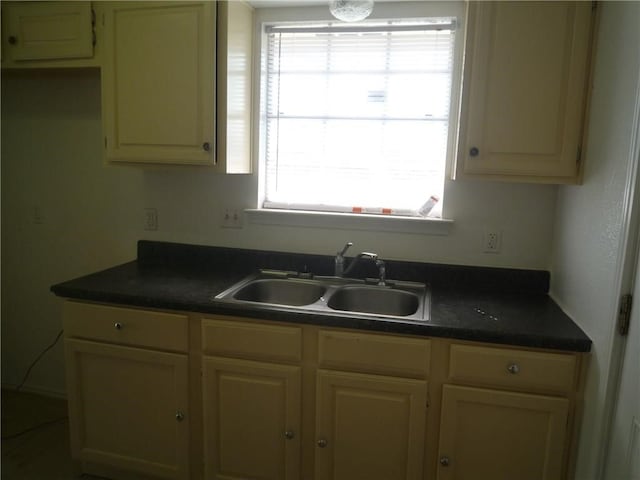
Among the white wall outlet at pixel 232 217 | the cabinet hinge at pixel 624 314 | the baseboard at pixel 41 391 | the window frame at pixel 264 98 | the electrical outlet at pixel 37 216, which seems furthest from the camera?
the baseboard at pixel 41 391

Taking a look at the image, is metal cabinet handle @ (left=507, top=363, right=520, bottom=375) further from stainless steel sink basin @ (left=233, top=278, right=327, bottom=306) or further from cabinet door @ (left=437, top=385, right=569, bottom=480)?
stainless steel sink basin @ (left=233, top=278, right=327, bottom=306)

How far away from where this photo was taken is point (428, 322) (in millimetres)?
1566

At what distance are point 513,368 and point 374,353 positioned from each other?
462 mm

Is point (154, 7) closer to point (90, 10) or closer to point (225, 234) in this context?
point (90, 10)

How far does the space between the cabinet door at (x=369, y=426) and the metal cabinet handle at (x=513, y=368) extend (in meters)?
0.29

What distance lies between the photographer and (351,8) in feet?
5.63

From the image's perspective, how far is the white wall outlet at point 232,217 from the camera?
7.43 ft

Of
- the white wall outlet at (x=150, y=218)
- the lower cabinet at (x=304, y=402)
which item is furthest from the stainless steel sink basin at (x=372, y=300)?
the white wall outlet at (x=150, y=218)

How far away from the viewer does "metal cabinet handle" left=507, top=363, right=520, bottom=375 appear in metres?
1.50

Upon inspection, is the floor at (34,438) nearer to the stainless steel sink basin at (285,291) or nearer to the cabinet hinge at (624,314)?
the stainless steel sink basin at (285,291)

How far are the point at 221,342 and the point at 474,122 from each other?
Result: 50.1 inches

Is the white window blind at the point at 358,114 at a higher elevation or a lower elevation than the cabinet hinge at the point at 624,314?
higher

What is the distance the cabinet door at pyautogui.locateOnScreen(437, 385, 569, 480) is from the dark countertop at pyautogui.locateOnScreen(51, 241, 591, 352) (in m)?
0.21

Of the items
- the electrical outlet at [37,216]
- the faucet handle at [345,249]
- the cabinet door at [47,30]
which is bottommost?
the faucet handle at [345,249]
